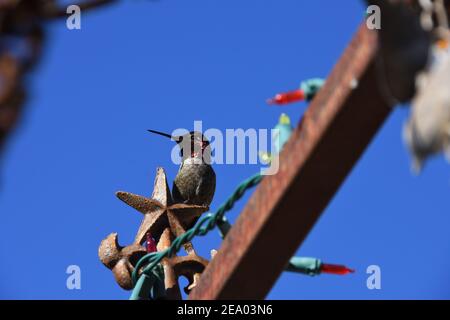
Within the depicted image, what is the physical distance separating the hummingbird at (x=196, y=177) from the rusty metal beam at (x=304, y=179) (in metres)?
2.81

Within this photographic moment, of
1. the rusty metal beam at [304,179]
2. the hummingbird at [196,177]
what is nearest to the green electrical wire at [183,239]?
the rusty metal beam at [304,179]

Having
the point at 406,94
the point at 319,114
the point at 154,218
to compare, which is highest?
the point at 154,218

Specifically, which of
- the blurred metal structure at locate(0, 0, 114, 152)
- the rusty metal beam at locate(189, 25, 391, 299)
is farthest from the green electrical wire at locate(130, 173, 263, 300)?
the blurred metal structure at locate(0, 0, 114, 152)

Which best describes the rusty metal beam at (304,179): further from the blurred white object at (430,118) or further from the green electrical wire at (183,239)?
the blurred white object at (430,118)

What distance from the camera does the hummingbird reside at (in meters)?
7.91

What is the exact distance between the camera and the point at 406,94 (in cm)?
366

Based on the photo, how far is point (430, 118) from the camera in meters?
3.47

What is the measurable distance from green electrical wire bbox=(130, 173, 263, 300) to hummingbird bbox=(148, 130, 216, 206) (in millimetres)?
1376

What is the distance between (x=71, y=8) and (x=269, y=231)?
65.0 inches

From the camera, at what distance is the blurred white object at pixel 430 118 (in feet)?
11.3

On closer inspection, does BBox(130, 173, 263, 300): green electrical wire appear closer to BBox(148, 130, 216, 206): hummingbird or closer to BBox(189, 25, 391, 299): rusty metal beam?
BBox(189, 25, 391, 299): rusty metal beam
